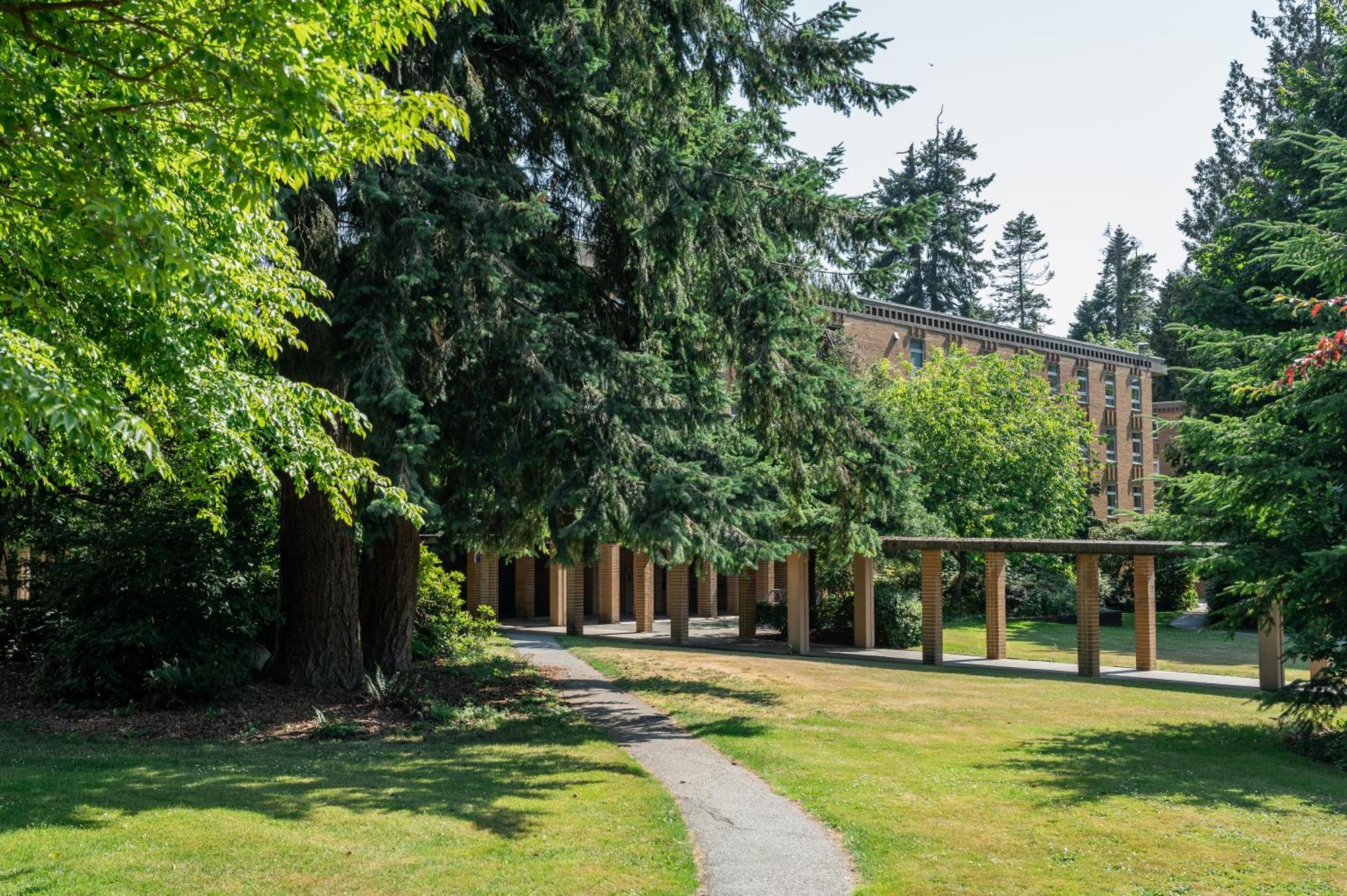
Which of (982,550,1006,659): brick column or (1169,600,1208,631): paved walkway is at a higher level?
(982,550,1006,659): brick column

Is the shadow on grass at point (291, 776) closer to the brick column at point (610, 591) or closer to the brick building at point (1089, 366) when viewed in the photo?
the brick column at point (610, 591)

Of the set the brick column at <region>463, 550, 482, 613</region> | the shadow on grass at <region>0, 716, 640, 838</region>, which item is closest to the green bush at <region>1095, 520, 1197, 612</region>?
the brick column at <region>463, 550, 482, 613</region>

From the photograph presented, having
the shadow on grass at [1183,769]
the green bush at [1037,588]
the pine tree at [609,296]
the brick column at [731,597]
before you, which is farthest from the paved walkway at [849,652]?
the green bush at [1037,588]

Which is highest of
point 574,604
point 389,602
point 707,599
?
point 389,602

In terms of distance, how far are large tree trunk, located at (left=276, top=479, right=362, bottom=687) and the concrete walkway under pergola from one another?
345 centimetres

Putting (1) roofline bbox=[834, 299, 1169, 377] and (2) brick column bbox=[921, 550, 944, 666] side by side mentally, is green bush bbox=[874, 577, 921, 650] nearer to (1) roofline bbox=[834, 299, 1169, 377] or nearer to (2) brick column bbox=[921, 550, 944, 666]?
(2) brick column bbox=[921, 550, 944, 666]

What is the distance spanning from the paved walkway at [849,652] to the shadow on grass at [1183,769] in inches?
284

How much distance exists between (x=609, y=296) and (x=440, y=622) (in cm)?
761

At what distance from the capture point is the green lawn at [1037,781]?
8859mm

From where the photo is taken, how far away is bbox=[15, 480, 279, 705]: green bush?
15.9 m

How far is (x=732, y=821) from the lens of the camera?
10312 mm

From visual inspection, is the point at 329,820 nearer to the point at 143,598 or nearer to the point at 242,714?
the point at 242,714

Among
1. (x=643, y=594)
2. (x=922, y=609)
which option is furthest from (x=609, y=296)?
(x=643, y=594)

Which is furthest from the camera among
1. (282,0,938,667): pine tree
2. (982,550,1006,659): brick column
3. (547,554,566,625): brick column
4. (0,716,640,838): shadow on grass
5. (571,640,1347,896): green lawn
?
(547,554,566,625): brick column
